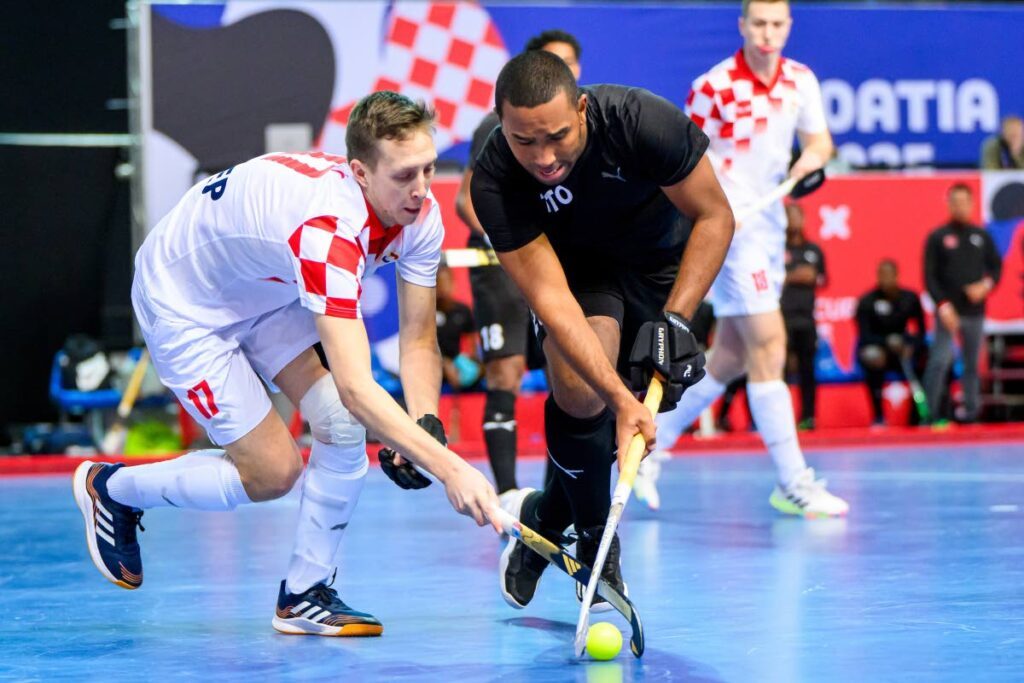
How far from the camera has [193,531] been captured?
6414mm

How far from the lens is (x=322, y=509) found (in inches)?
164

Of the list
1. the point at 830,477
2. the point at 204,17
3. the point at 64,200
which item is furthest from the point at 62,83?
the point at 830,477

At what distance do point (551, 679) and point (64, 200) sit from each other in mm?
9707

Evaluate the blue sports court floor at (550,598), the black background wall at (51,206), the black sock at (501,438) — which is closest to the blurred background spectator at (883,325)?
the blue sports court floor at (550,598)

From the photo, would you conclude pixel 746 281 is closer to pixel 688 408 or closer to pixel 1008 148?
pixel 688 408

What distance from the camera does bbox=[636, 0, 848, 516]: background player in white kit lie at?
6363 millimetres

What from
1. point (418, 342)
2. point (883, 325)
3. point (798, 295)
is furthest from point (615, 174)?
point (883, 325)

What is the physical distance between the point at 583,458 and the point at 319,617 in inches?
33.8

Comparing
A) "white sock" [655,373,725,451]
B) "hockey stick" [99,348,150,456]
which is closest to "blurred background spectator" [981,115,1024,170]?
"white sock" [655,373,725,451]

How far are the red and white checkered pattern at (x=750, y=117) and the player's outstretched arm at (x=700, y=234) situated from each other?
2543mm

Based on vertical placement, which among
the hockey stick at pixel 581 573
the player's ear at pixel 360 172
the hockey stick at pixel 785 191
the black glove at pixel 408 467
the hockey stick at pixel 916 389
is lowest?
the hockey stick at pixel 916 389

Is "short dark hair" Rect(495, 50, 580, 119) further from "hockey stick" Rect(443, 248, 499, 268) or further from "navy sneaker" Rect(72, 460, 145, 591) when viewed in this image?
"hockey stick" Rect(443, 248, 499, 268)

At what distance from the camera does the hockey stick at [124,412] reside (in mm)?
10844

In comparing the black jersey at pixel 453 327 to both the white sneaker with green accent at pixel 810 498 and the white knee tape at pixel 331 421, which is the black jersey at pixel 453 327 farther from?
the white knee tape at pixel 331 421
